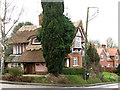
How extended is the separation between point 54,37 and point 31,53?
314 inches

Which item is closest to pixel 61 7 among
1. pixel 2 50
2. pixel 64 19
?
pixel 64 19

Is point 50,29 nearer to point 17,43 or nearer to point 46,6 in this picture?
point 46,6

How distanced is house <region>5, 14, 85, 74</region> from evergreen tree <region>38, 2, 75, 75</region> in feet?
18.3

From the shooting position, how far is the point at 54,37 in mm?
23938

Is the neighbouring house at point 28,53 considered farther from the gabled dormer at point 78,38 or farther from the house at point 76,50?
the gabled dormer at point 78,38

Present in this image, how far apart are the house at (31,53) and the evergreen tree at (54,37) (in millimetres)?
5588

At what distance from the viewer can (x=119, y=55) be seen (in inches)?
2569

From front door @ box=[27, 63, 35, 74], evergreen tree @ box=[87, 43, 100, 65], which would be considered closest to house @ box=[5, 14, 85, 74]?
front door @ box=[27, 63, 35, 74]

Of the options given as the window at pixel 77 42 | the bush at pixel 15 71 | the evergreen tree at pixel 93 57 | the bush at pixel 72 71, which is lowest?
the bush at pixel 72 71

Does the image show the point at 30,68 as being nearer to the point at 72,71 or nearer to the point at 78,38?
the point at 72,71

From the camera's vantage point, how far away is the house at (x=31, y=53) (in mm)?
30194

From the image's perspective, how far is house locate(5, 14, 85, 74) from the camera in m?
30.2

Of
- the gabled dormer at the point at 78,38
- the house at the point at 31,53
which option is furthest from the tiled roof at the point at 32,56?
the gabled dormer at the point at 78,38

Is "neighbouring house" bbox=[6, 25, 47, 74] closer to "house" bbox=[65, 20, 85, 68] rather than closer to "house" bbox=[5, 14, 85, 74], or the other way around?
"house" bbox=[5, 14, 85, 74]
